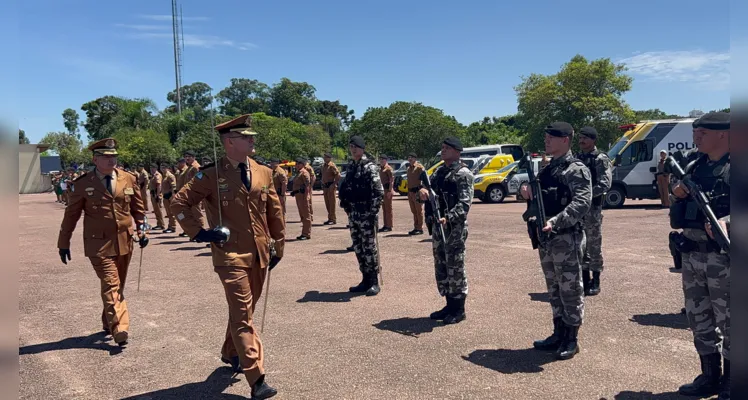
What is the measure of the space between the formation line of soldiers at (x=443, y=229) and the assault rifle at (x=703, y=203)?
112mm

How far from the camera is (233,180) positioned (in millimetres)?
4332

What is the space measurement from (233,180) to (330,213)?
12.1m

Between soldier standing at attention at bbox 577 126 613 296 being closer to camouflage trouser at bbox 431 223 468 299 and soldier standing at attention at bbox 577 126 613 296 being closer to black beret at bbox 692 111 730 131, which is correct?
camouflage trouser at bbox 431 223 468 299

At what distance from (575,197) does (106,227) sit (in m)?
4.68

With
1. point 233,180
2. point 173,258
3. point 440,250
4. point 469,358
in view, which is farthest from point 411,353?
point 173,258

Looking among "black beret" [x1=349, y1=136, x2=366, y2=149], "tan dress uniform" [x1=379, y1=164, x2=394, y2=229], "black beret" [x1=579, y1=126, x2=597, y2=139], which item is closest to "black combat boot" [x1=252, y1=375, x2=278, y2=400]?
"black beret" [x1=349, y1=136, x2=366, y2=149]

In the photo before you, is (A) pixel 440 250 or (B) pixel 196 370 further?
(A) pixel 440 250

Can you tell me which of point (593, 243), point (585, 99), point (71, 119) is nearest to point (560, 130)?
point (593, 243)

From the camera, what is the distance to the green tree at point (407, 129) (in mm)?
45656

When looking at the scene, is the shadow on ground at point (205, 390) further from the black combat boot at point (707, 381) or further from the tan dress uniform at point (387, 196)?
the tan dress uniform at point (387, 196)

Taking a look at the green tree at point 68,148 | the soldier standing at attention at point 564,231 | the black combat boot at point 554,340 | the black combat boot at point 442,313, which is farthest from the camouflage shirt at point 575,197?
the green tree at point 68,148

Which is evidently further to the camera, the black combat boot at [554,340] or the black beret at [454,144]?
the black beret at [454,144]

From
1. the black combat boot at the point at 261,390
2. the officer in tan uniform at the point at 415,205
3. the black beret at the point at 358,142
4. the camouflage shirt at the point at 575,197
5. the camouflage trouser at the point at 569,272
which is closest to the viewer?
the black combat boot at the point at 261,390

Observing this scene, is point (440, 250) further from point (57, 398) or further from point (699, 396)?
point (57, 398)
